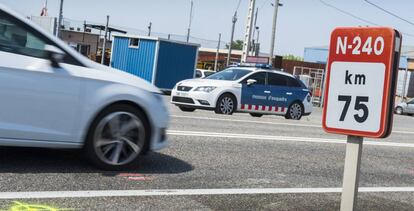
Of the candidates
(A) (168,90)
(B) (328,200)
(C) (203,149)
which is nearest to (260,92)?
(C) (203,149)

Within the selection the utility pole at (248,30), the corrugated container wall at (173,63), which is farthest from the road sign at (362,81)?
the utility pole at (248,30)

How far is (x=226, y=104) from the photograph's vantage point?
52.9 ft

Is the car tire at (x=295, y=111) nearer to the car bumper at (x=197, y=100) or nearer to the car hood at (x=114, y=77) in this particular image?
the car bumper at (x=197, y=100)

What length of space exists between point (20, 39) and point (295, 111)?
13047mm

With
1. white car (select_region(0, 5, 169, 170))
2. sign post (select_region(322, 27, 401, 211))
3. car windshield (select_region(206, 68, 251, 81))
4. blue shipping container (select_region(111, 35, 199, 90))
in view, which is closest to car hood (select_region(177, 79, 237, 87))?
car windshield (select_region(206, 68, 251, 81))

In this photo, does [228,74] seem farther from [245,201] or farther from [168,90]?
[168,90]

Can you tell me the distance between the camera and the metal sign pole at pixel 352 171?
11.8 feet

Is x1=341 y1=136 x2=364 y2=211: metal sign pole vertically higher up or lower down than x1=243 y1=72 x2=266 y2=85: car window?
A: lower down

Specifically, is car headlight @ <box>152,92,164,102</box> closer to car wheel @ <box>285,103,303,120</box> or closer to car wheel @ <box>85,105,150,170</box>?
car wheel @ <box>85,105,150,170</box>

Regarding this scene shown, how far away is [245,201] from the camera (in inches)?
211

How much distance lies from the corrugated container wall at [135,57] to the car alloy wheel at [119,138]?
77.2 ft

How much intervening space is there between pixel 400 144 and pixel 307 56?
6211cm

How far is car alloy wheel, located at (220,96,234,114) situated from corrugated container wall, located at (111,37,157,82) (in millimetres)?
13787

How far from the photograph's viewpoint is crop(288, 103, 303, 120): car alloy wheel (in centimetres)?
1773
